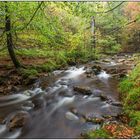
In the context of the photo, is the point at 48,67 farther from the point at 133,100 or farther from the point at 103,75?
the point at 133,100

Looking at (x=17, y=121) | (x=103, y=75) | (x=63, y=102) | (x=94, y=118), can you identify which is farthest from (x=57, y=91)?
(x=103, y=75)

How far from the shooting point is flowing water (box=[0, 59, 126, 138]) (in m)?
6.23

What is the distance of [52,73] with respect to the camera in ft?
43.1

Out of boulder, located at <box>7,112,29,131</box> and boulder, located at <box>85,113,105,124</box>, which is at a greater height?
boulder, located at <box>7,112,29,131</box>

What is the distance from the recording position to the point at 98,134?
570 centimetres

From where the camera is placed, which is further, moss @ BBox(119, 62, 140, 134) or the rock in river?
the rock in river

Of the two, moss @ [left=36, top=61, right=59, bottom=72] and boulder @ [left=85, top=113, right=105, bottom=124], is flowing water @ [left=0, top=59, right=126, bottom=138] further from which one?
moss @ [left=36, top=61, right=59, bottom=72]

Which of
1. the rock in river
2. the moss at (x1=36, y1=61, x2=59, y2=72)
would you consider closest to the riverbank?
the rock in river

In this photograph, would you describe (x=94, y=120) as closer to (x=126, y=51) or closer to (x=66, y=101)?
(x=66, y=101)

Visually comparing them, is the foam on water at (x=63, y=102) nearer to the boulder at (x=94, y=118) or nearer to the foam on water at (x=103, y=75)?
the boulder at (x=94, y=118)

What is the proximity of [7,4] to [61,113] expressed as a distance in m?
4.73

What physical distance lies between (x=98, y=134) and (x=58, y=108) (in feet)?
7.87

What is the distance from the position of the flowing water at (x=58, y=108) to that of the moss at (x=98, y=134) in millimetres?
273

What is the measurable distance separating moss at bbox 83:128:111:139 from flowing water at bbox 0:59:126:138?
273 mm
